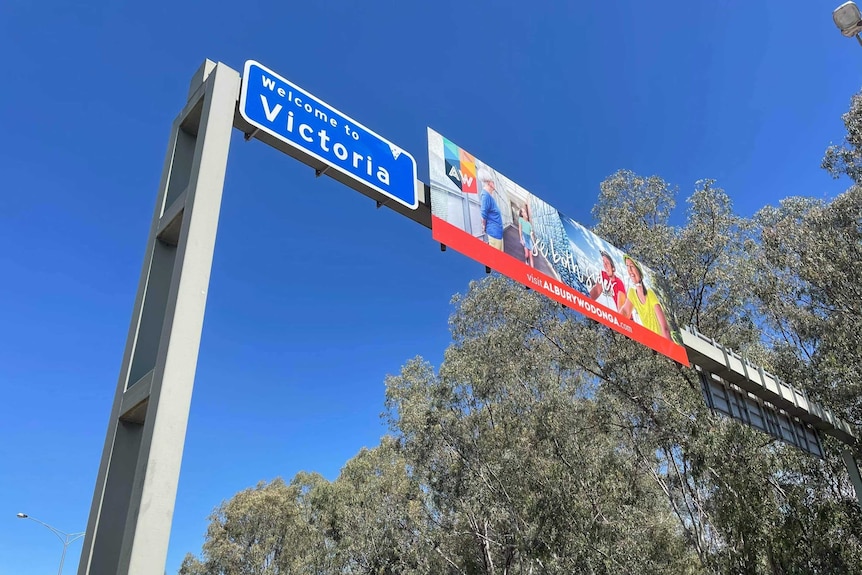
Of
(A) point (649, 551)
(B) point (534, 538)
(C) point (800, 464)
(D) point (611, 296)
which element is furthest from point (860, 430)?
(D) point (611, 296)

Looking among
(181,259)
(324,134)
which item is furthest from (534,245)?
(181,259)

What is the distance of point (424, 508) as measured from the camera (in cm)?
2319

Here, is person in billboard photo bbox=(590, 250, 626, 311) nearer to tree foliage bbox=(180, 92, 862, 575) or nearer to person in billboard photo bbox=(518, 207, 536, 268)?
person in billboard photo bbox=(518, 207, 536, 268)

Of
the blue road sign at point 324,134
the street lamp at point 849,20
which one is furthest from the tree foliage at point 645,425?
the blue road sign at point 324,134

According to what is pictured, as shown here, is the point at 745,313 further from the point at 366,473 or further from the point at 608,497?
the point at 366,473

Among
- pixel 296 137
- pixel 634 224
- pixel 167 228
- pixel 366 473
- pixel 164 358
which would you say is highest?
pixel 634 224

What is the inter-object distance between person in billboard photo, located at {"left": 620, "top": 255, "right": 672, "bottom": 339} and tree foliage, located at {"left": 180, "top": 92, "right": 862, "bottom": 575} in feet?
21.6

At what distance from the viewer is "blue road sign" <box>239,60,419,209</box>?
4.22 m

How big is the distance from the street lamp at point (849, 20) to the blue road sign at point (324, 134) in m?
5.89

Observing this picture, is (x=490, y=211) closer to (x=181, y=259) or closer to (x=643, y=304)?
(x=643, y=304)

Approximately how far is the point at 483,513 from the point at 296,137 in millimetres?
18112

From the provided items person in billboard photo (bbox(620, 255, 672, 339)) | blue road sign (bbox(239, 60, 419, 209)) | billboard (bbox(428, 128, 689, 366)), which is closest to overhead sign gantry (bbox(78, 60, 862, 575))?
blue road sign (bbox(239, 60, 419, 209))

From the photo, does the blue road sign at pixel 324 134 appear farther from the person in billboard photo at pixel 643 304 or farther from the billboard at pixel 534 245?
the person in billboard photo at pixel 643 304

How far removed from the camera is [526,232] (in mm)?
6340
